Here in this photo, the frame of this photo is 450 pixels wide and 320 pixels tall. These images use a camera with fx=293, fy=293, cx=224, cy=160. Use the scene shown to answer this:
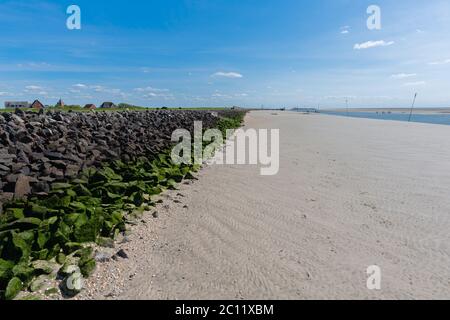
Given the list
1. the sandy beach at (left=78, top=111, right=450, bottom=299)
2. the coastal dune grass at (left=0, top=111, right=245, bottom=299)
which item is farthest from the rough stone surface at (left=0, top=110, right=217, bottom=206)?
the sandy beach at (left=78, top=111, right=450, bottom=299)

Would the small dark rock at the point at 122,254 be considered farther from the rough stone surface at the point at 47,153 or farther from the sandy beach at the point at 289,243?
the rough stone surface at the point at 47,153

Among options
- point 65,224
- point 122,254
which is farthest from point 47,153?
point 122,254

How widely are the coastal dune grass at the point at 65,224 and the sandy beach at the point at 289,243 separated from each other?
0.98ft

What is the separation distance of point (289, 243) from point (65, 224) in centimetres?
268

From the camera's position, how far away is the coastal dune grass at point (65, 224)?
2.75m

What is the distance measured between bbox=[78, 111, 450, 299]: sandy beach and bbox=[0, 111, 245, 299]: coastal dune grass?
Result: 0.98 feet

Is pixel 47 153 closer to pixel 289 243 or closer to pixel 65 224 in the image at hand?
pixel 65 224

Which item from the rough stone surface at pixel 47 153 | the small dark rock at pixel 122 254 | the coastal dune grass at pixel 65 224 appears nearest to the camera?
the coastal dune grass at pixel 65 224

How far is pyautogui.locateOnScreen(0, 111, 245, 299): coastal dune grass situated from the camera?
2746 mm

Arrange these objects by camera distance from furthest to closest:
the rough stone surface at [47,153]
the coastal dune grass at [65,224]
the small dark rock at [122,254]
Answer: the rough stone surface at [47,153], the small dark rock at [122,254], the coastal dune grass at [65,224]

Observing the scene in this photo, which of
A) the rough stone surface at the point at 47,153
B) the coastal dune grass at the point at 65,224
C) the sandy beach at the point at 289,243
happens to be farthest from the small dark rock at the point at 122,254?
the rough stone surface at the point at 47,153

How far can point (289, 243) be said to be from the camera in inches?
145

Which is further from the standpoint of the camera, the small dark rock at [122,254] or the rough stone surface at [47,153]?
the rough stone surface at [47,153]
